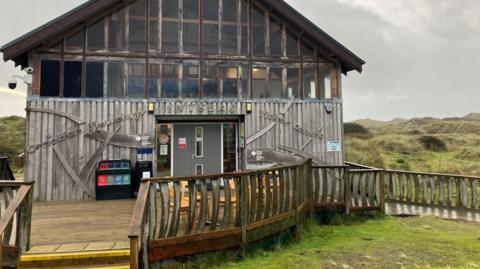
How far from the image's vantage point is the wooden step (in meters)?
3.86

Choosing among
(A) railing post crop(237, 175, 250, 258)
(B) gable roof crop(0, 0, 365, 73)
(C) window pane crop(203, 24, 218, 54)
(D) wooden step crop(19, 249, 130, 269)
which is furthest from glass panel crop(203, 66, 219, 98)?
(D) wooden step crop(19, 249, 130, 269)

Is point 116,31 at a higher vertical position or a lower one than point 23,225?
higher

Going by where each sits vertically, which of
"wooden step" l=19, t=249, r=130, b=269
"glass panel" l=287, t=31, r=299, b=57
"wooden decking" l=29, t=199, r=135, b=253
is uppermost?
"glass panel" l=287, t=31, r=299, b=57

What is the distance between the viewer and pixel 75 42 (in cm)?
855

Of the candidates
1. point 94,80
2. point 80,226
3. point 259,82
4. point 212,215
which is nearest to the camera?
point 212,215

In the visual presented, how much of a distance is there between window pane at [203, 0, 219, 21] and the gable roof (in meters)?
1.57

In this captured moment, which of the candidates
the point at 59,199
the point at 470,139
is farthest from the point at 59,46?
the point at 470,139

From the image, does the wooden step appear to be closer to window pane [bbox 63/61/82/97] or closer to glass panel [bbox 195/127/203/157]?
window pane [bbox 63/61/82/97]

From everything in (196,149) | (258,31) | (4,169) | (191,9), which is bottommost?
(4,169)

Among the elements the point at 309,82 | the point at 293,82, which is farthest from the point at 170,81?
the point at 309,82

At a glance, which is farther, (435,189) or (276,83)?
(276,83)

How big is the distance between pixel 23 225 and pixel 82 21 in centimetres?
649

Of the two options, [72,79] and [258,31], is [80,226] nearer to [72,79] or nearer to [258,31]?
[72,79]

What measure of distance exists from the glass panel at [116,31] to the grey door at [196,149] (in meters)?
2.90
